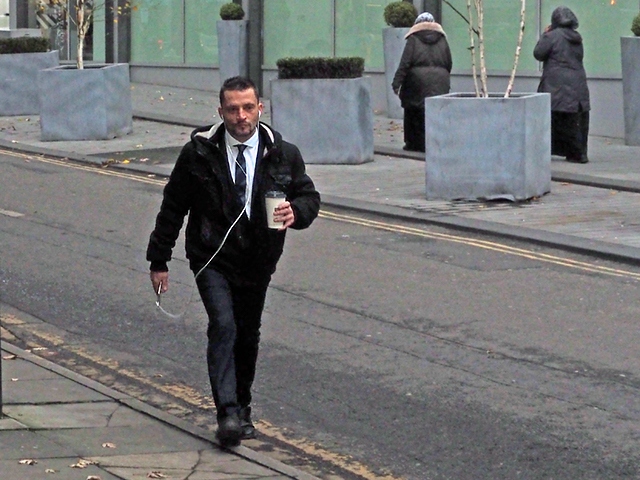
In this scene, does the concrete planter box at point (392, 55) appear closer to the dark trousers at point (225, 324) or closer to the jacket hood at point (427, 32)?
the jacket hood at point (427, 32)

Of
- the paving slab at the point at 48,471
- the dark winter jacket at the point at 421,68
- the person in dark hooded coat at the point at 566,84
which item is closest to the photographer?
the paving slab at the point at 48,471

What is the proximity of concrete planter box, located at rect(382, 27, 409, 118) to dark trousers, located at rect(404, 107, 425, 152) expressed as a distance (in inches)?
161

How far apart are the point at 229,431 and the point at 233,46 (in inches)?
833

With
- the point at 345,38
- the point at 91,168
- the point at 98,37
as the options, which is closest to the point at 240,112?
the point at 91,168

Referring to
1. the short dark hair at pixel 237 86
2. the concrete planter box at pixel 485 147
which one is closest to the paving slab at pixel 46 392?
the short dark hair at pixel 237 86

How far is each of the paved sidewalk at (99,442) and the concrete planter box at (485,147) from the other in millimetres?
7511

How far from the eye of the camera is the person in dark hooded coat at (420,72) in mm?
18203

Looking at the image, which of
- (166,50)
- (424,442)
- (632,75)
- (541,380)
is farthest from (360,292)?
(166,50)

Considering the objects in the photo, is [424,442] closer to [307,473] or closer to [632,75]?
[307,473]

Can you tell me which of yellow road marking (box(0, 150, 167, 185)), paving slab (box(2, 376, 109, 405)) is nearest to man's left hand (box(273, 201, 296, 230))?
paving slab (box(2, 376, 109, 405))

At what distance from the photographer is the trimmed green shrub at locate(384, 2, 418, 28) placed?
893 inches

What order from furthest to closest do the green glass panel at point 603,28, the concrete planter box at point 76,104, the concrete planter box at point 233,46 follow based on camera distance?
the concrete planter box at point 233,46, the green glass panel at point 603,28, the concrete planter box at point 76,104

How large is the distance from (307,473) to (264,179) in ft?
4.25

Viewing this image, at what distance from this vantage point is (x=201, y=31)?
2848cm
